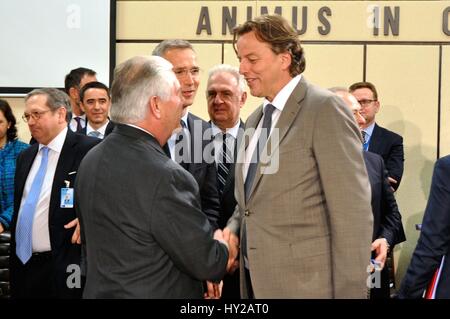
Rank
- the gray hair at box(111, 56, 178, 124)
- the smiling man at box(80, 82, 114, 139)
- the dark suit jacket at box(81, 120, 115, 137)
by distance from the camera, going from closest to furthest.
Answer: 1. the gray hair at box(111, 56, 178, 124)
2. the dark suit jacket at box(81, 120, 115, 137)
3. the smiling man at box(80, 82, 114, 139)

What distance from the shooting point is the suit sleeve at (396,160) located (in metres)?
5.01

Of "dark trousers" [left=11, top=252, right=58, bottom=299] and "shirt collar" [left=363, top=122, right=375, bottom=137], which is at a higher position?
"shirt collar" [left=363, top=122, right=375, bottom=137]

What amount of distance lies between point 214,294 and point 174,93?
2.93ft

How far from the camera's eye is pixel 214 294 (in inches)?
107

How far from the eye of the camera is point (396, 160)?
198 inches

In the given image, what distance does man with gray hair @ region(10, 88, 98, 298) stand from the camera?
354 cm

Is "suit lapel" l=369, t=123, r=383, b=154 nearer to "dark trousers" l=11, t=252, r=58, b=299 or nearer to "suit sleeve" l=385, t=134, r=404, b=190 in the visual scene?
"suit sleeve" l=385, t=134, r=404, b=190

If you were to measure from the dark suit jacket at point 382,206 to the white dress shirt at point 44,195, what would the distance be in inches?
65.7

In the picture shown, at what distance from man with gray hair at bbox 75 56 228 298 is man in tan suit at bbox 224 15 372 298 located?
0.70 feet

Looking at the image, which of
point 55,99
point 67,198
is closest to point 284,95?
point 67,198

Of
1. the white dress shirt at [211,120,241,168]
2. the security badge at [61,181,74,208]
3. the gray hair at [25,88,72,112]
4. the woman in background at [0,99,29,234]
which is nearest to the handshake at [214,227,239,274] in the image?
the white dress shirt at [211,120,241,168]

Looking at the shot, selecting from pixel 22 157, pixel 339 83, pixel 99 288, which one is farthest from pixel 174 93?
pixel 339 83

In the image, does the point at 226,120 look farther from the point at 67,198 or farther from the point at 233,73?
the point at 67,198

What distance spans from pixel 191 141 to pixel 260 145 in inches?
27.8
